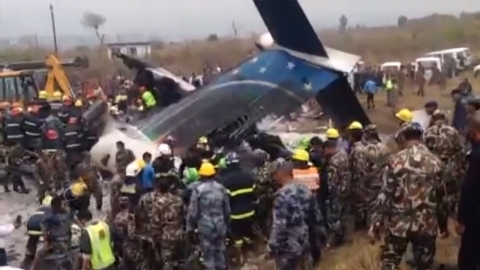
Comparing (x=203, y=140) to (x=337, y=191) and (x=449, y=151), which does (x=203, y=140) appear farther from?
(x=449, y=151)

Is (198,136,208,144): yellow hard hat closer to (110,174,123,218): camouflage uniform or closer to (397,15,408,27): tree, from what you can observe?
(110,174,123,218): camouflage uniform

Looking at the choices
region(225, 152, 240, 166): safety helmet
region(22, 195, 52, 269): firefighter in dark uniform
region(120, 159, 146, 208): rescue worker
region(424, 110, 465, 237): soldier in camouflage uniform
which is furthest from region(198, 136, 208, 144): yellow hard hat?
region(424, 110, 465, 237): soldier in camouflage uniform

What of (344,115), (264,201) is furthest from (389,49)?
(264,201)

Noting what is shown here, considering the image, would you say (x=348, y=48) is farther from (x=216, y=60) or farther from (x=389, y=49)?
(x=216, y=60)

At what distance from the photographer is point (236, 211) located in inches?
352

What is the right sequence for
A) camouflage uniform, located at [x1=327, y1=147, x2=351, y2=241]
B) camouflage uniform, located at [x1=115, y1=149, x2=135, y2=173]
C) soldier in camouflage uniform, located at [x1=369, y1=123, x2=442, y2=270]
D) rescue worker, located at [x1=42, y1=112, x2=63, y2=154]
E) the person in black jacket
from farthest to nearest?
rescue worker, located at [x1=42, y1=112, x2=63, y2=154], camouflage uniform, located at [x1=115, y1=149, x2=135, y2=173], camouflage uniform, located at [x1=327, y1=147, x2=351, y2=241], soldier in camouflage uniform, located at [x1=369, y1=123, x2=442, y2=270], the person in black jacket

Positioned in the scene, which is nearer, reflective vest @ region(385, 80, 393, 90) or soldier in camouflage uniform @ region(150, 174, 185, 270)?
soldier in camouflage uniform @ region(150, 174, 185, 270)

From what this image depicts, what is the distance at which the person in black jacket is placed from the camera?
245 inches

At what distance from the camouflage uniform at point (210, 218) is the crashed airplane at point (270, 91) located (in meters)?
5.30

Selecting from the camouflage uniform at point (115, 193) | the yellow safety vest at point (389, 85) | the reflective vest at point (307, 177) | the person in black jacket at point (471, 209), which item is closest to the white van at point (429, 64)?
the yellow safety vest at point (389, 85)

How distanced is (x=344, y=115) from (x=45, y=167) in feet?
18.2

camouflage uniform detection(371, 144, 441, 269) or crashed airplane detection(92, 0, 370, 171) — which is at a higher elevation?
crashed airplane detection(92, 0, 370, 171)

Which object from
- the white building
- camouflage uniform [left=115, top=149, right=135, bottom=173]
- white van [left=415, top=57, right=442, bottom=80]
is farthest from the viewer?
the white building

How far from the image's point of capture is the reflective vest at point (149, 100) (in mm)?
16062
